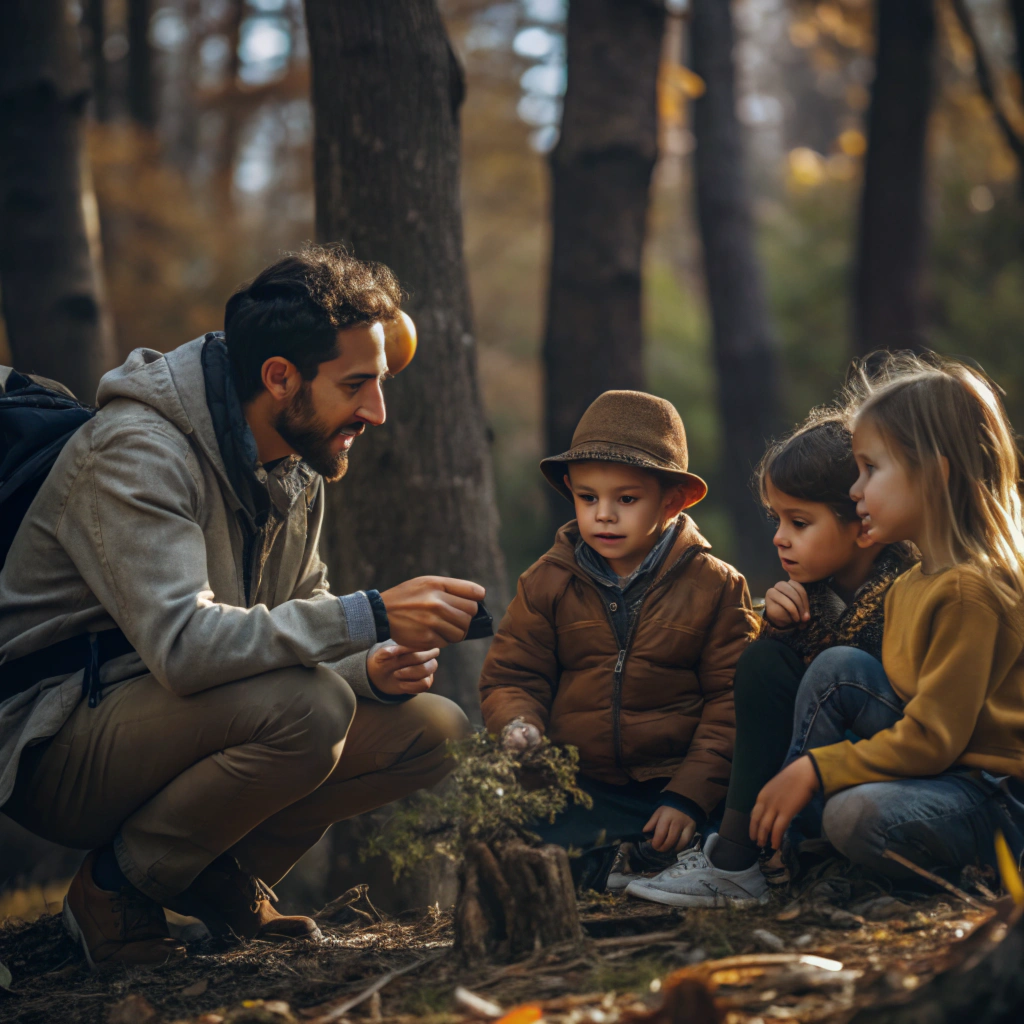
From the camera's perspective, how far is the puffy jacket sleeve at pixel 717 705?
2.99m

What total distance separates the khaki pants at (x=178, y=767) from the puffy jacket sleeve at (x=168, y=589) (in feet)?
0.32

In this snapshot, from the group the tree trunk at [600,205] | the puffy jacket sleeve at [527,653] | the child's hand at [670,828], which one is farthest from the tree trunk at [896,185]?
the child's hand at [670,828]

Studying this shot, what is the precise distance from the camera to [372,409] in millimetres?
3174

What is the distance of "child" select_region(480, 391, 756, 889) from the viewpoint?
312cm

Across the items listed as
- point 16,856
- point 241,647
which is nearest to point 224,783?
point 241,647

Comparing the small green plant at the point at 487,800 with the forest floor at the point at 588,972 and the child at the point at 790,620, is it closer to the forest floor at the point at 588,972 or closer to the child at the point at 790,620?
the forest floor at the point at 588,972

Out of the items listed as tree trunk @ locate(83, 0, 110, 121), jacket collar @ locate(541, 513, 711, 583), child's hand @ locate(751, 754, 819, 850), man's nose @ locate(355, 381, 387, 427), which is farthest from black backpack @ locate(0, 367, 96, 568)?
tree trunk @ locate(83, 0, 110, 121)

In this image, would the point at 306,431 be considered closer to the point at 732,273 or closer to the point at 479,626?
the point at 479,626

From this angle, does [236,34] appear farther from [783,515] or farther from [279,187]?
[783,515]

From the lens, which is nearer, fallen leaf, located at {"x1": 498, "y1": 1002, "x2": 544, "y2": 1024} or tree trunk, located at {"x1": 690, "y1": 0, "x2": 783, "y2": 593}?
fallen leaf, located at {"x1": 498, "y1": 1002, "x2": 544, "y2": 1024}

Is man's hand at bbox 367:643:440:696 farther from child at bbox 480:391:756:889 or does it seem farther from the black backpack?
the black backpack

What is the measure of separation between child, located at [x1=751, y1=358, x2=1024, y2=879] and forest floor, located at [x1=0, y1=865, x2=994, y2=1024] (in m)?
0.20

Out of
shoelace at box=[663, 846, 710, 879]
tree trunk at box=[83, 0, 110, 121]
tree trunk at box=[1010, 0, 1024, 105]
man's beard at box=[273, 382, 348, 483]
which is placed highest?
tree trunk at box=[83, 0, 110, 121]

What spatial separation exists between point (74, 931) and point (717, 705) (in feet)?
6.14
